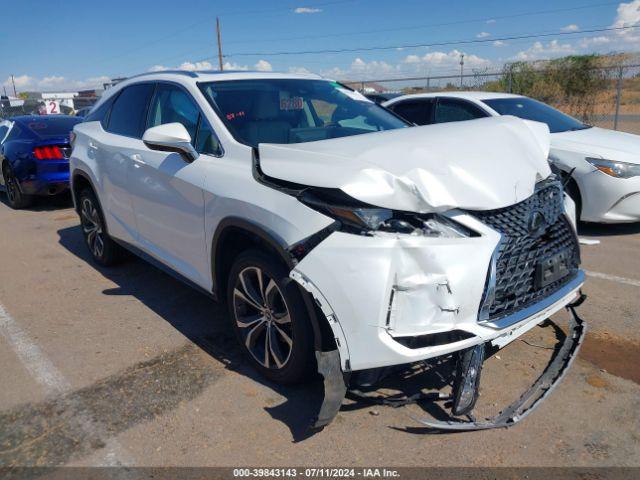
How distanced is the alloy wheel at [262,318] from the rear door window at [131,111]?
1.95 meters

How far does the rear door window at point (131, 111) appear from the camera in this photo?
449cm

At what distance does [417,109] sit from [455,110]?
2.04ft

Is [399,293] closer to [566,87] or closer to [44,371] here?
[44,371]

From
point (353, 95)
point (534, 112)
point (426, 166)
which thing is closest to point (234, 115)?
point (353, 95)

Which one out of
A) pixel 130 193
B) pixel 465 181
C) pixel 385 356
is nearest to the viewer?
pixel 385 356

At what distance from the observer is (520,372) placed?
3.28 m

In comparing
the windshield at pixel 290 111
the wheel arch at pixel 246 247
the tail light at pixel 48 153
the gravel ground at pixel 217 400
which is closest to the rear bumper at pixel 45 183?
the tail light at pixel 48 153

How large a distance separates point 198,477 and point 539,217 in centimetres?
217

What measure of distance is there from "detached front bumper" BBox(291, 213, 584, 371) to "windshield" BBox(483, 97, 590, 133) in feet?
16.7

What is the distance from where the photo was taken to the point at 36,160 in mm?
8398

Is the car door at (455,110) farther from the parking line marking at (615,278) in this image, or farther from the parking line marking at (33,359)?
the parking line marking at (33,359)

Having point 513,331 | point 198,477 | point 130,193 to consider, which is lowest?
point 198,477

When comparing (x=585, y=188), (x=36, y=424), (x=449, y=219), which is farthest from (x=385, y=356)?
(x=585, y=188)

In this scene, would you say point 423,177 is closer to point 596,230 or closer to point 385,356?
point 385,356
